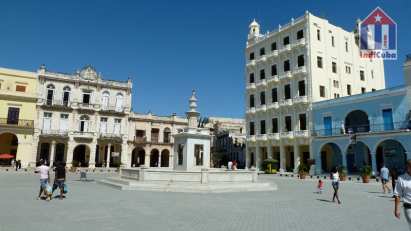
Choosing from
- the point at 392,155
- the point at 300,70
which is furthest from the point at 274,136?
the point at 392,155

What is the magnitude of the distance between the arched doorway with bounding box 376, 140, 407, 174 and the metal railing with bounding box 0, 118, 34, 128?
4257 cm

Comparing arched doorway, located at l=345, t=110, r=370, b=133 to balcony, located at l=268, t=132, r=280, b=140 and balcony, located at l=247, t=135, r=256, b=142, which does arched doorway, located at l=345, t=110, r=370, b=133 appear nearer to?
balcony, located at l=268, t=132, r=280, b=140

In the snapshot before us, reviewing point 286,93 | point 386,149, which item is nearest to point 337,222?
point 386,149

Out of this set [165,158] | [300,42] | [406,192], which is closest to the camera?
[406,192]

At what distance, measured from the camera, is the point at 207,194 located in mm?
14625

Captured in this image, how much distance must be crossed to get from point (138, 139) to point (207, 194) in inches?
1464

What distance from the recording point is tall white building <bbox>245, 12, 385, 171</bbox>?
34719mm

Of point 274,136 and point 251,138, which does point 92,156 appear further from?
point 274,136

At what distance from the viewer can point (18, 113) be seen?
1597 inches

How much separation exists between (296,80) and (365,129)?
9378 millimetres

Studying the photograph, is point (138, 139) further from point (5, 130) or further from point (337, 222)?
point (337, 222)

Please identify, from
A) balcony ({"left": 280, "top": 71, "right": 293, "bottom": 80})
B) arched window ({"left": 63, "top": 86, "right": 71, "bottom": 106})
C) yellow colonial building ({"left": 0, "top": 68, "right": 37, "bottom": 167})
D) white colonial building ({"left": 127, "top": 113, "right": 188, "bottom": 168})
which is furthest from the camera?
white colonial building ({"left": 127, "top": 113, "right": 188, "bottom": 168})

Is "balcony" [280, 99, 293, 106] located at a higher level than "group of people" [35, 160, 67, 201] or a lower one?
higher

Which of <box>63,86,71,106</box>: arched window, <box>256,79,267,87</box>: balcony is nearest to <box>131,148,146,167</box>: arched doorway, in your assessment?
<box>63,86,71,106</box>: arched window
